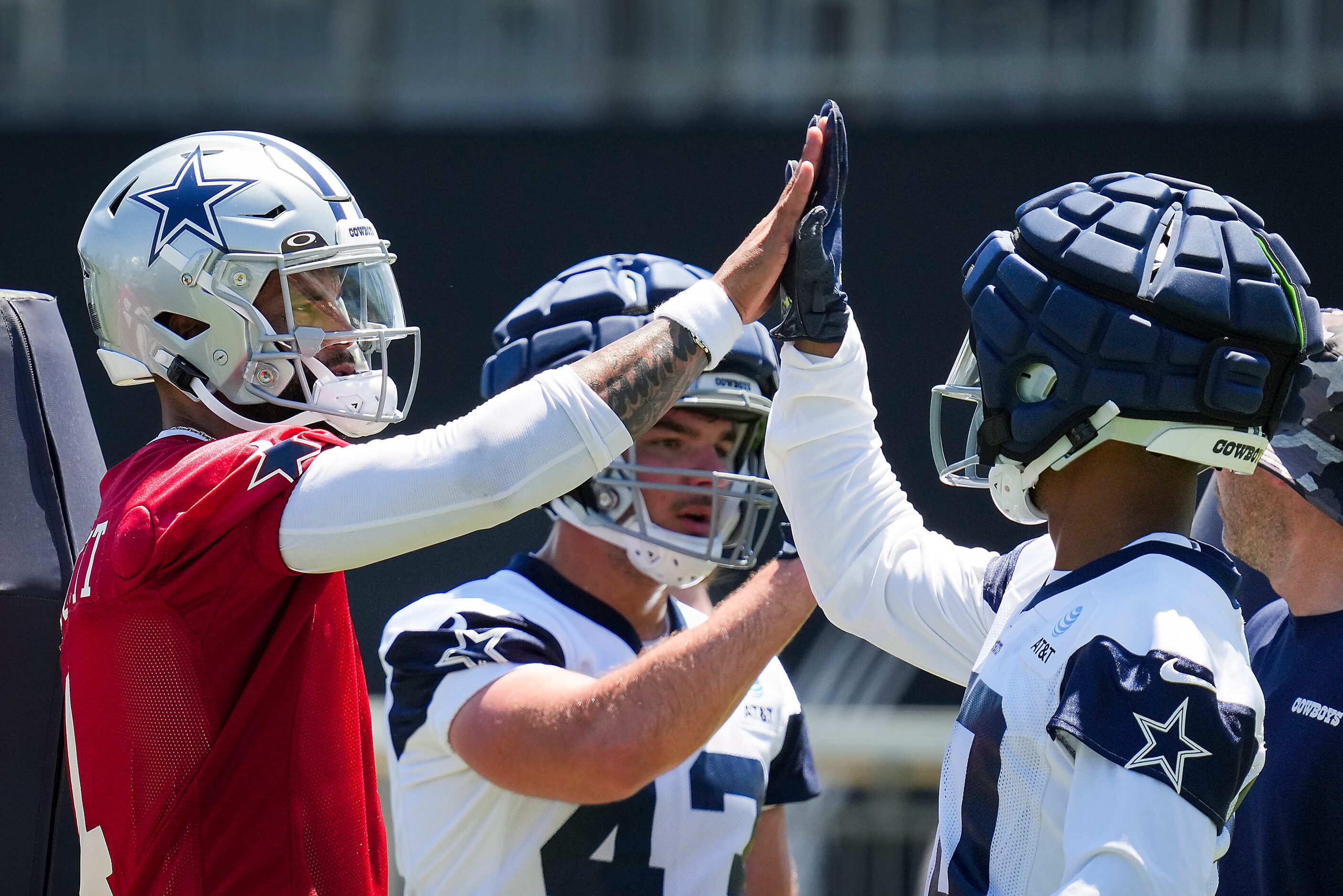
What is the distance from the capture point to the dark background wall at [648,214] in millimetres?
3947

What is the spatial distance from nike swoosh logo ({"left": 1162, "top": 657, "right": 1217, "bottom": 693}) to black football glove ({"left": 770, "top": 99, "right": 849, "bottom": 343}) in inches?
28.3

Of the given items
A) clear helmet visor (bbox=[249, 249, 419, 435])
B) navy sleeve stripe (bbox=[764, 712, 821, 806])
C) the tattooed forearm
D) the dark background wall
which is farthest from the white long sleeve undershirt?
the dark background wall

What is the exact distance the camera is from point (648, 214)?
13.6 feet

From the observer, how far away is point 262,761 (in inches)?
66.2

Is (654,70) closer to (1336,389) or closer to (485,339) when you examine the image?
(485,339)

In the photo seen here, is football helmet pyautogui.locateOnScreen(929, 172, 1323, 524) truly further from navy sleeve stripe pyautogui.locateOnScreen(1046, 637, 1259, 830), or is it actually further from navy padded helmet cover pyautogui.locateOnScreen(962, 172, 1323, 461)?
navy sleeve stripe pyautogui.locateOnScreen(1046, 637, 1259, 830)

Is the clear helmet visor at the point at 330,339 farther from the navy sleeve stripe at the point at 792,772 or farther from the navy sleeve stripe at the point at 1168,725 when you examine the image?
the navy sleeve stripe at the point at 1168,725

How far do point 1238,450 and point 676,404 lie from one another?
1094 millimetres

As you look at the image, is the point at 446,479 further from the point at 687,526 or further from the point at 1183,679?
the point at 687,526

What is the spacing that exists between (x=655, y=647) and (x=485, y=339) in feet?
6.97

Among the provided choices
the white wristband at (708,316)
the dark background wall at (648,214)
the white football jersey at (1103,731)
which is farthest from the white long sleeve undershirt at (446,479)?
the dark background wall at (648,214)

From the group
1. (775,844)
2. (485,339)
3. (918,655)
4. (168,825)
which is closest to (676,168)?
(485,339)

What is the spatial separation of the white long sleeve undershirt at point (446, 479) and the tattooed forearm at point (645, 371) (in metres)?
0.03

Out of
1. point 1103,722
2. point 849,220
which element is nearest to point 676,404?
point 1103,722
